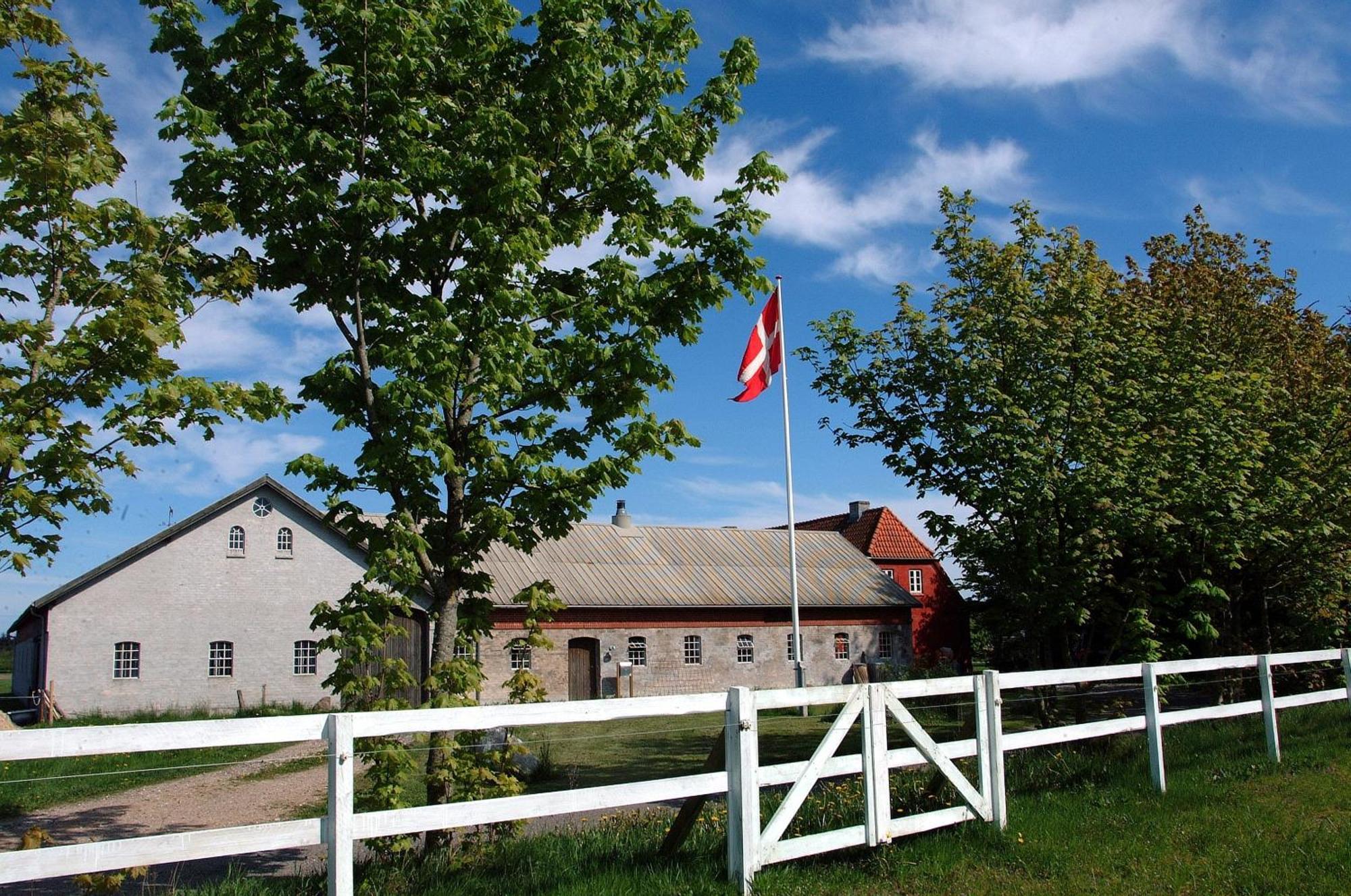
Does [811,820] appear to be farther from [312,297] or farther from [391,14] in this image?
[391,14]

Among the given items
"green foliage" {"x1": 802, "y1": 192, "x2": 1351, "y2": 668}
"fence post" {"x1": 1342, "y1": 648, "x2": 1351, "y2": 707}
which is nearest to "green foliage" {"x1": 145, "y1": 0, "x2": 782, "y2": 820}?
"green foliage" {"x1": 802, "y1": 192, "x2": 1351, "y2": 668}

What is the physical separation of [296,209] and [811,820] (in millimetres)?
6195

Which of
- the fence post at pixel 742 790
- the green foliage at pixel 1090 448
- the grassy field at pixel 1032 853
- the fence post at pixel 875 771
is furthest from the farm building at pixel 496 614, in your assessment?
the fence post at pixel 742 790

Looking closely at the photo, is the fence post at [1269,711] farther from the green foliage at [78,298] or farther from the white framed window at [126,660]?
the white framed window at [126,660]

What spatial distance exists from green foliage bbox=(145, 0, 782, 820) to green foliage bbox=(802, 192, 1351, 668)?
4.76 m

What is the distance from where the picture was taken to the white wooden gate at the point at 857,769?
20.0 feet

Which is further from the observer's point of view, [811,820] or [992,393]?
[992,393]

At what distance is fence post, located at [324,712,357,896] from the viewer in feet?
15.8

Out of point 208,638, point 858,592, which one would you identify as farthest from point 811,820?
point 858,592

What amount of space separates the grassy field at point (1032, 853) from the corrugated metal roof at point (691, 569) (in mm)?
22151

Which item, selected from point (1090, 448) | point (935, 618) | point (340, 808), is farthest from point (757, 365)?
point (935, 618)

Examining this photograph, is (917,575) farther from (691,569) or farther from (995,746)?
(995,746)

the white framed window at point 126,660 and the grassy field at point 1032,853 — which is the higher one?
the white framed window at point 126,660

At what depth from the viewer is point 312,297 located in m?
8.38
